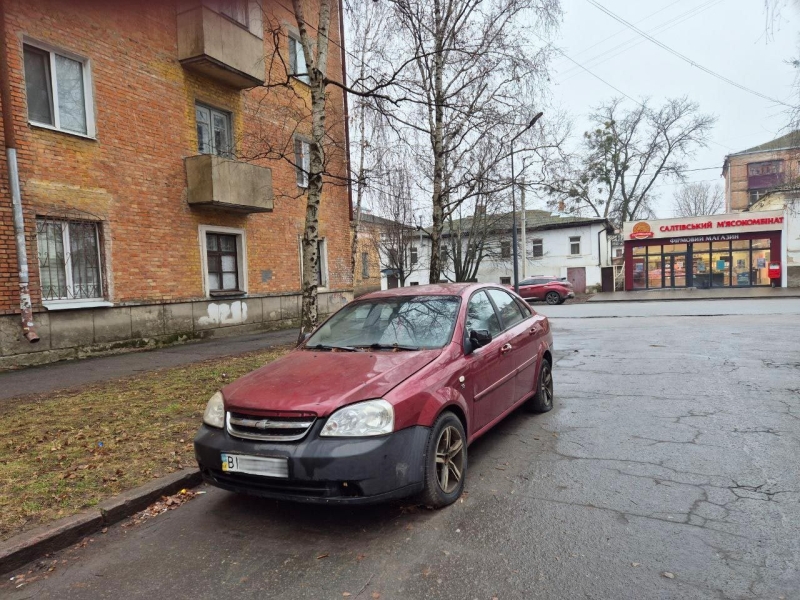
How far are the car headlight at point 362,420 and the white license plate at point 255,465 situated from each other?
0.31 metres

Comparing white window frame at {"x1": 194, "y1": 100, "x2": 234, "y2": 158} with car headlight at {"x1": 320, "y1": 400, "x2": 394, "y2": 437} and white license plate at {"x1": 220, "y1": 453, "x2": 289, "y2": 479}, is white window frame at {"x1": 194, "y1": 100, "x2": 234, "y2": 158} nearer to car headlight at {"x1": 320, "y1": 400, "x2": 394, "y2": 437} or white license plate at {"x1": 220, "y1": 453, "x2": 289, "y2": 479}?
white license plate at {"x1": 220, "y1": 453, "x2": 289, "y2": 479}

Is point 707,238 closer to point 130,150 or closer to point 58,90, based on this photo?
point 130,150

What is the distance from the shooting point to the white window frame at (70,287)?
9.37 meters

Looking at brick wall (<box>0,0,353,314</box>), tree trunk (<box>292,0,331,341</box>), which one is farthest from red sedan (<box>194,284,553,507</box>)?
brick wall (<box>0,0,353,314</box>)

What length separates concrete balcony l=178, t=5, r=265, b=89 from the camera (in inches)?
466

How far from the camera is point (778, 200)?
35.3 meters

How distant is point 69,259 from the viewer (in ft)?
31.9

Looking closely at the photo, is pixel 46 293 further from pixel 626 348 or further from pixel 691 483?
pixel 626 348

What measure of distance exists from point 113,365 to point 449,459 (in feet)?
25.8

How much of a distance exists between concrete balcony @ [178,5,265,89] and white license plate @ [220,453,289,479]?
37.2ft

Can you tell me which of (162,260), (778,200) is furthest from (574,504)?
(778,200)

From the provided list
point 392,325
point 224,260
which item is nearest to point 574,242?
point 224,260

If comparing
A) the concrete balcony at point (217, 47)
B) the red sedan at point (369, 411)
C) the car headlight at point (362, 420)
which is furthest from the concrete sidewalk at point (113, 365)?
the concrete balcony at point (217, 47)

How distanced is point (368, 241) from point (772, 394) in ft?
84.5
